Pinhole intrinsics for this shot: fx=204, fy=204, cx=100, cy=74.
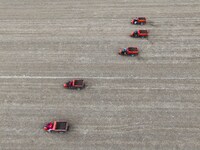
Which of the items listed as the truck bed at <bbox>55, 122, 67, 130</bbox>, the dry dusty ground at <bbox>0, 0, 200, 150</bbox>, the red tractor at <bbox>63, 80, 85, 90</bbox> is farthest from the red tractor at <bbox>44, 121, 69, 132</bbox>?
the red tractor at <bbox>63, 80, 85, 90</bbox>

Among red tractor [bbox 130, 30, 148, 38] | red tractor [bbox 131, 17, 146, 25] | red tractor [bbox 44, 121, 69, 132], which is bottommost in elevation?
red tractor [bbox 44, 121, 69, 132]

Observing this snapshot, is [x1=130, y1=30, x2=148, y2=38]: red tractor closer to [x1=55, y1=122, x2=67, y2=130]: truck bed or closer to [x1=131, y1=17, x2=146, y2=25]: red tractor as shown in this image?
[x1=131, y1=17, x2=146, y2=25]: red tractor

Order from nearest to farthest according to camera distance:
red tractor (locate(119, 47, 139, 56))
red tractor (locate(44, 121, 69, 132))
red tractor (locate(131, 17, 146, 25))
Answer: red tractor (locate(44, 121, 69, 132))
red tractor (locate(119, 47, 139, 56))
red tractor (locate(131, 17, 146, 25))

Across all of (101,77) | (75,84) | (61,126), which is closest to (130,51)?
(101,77)

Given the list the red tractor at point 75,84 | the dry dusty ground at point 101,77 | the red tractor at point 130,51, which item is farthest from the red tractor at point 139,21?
the red tractor at point 75,84

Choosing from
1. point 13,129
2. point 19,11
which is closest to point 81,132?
point 13,129

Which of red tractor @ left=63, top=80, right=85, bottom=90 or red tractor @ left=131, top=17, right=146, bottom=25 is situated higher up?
red tractor @ left=131, top=17, right=146, bottom=25

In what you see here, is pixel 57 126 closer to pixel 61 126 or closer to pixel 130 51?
pixel 61 126

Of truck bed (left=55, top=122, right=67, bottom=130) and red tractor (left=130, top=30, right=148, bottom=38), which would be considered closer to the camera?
truck bed (left=55, top=122, right=67, bottom=130)
